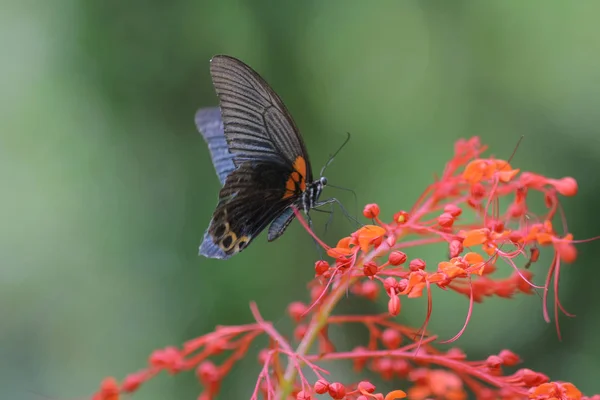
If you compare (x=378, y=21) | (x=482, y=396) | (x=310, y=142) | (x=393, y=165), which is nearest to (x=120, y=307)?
(x=310, y=142)

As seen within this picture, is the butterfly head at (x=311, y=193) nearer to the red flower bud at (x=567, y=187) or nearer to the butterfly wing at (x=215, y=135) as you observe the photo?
the butterfly wing at (x=215, y=135)

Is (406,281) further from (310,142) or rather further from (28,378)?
(28,378)

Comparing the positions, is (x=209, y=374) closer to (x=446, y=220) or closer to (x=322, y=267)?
(x=322, y=267)

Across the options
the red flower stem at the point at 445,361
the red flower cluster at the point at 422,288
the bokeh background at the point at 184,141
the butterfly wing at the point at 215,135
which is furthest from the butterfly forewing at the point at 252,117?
the bokeh background at the point at 184,141

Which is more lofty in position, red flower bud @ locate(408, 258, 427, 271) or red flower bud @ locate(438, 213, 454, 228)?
red flower bud @ locate(438, 213, 454, 228)

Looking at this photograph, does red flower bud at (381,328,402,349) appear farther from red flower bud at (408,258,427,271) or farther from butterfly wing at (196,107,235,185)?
butterfly wing at (196,107,235,185)

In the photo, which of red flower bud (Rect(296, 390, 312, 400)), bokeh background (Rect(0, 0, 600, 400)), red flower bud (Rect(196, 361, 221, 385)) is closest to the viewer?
red flower bud (Rect(296, 390, 312, 400))

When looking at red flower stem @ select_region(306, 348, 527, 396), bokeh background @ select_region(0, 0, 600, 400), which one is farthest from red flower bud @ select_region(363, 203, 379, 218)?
bokeh background @ select_region(0, 0, 600, 400)
